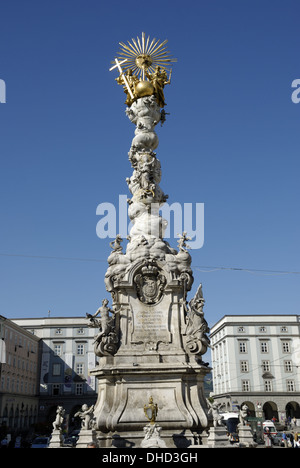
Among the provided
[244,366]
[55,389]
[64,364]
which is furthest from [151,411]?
[55,389]

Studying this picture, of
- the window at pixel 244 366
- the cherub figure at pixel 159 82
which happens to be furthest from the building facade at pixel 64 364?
the cherub figure at pixel 159 82

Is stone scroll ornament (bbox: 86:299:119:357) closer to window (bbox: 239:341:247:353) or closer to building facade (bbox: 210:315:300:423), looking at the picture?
building facade (bbox: 210:315:300:423)

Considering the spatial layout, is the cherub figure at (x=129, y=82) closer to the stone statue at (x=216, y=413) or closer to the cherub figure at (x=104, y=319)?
the cherub figure at (x=104, y=319)

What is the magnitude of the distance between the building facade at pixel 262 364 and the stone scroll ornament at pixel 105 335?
46.8 m

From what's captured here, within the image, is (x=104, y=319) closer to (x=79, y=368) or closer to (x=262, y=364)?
(x=79, y=368)

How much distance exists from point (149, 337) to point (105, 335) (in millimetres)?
1684

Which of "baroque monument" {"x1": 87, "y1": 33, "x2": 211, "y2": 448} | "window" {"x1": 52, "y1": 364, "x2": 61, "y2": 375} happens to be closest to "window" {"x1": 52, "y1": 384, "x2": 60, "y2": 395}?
"window" {"x1": 52, "y1": 364, "x2": 61, "y2": 375}

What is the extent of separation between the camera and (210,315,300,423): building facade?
193 ft

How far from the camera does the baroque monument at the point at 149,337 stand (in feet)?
50.0

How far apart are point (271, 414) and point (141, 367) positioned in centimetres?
5030

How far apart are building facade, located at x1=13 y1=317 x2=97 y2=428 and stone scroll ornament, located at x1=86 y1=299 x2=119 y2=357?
45.3m

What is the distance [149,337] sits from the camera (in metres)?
16.9
